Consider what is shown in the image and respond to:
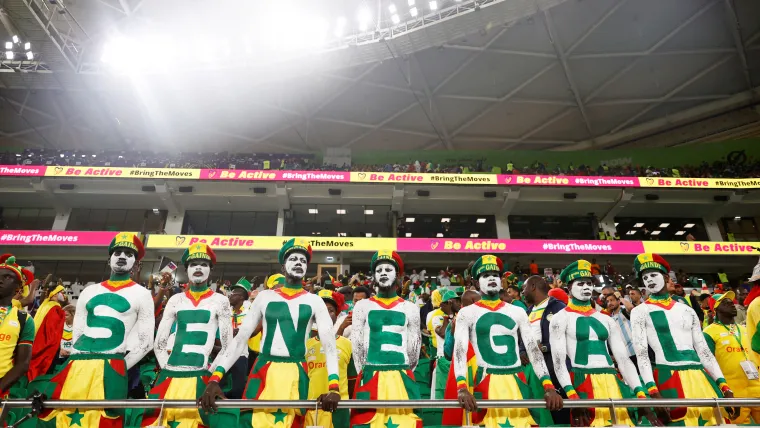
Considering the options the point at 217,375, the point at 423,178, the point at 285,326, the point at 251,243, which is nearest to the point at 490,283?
the point at 285,326

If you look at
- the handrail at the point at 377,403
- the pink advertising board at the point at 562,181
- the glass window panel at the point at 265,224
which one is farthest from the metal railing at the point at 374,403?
the glass window panel at the point at 265,224

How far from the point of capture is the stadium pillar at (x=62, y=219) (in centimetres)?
2623

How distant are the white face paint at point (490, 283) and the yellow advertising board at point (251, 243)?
17.4 m

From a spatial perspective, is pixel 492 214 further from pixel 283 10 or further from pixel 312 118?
pixel 283 10

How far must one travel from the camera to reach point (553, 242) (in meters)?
24.0

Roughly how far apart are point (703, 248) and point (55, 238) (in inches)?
1241

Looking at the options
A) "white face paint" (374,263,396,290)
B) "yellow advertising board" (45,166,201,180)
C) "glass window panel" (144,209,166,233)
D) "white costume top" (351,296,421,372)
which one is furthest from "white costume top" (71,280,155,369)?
"glass window panel" (144,209,166,233)

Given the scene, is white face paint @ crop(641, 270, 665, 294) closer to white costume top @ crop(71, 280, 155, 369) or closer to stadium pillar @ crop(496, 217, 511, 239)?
white costume top @ crop(71, 280, 155, 369)

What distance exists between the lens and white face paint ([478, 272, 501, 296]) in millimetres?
4980

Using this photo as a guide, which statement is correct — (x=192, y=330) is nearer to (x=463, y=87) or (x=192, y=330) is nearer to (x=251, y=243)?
(x=251, y=243)

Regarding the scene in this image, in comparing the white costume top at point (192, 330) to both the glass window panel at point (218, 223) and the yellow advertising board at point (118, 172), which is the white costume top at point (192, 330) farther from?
the glass window panel at point (218, 223)

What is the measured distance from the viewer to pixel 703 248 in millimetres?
23375

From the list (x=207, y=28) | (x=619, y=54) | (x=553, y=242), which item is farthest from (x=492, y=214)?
(x=207, y=28)

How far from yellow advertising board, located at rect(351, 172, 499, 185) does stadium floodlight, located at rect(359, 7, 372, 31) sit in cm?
721
